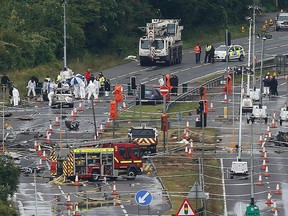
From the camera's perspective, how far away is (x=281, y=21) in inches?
5217

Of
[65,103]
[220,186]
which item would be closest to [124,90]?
[65,103]

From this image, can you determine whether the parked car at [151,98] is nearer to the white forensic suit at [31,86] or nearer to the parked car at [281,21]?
the white forensic suit at [31,86]

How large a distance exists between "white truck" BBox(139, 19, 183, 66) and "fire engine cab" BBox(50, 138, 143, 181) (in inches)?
1493

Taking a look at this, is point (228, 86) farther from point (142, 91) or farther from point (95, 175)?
point (95, 175)

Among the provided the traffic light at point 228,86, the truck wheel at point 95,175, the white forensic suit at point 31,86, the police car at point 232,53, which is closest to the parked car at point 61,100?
A: the white forensic suit at point 31,86

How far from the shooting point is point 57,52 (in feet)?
365

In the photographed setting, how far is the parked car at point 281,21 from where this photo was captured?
433ft

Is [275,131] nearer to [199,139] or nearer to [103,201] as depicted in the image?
[199,139]

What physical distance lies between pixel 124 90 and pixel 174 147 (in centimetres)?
1950

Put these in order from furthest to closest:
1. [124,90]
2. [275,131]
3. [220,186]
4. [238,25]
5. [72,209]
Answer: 1. [238,25]
2. [124,90]
3. [275,131]
4. [220,186]
5. [72,209]

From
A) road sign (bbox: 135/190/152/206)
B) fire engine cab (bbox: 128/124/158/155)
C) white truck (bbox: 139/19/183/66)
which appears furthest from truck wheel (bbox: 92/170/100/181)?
white truck (bbox: 139/19/183/66)

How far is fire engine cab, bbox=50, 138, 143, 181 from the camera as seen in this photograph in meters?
71.0

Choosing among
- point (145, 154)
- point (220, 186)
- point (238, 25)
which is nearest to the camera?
point (220, 186)

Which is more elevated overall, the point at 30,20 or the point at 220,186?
the point at 30,20
